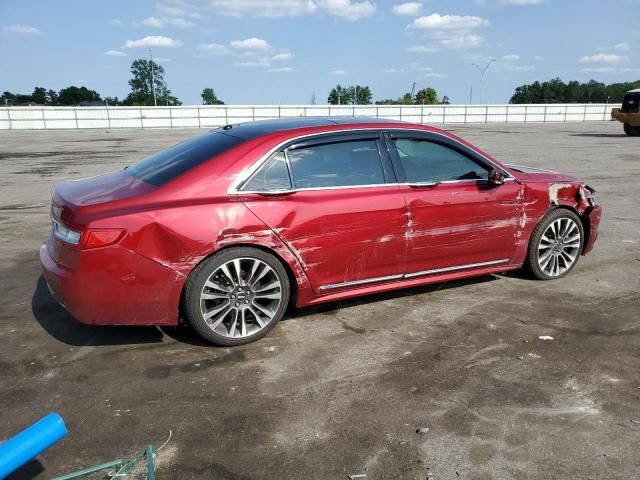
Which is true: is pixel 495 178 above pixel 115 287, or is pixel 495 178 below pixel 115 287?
above

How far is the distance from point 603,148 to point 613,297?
17863 millimetres

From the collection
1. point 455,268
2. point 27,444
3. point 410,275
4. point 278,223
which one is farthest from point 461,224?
point 27,444

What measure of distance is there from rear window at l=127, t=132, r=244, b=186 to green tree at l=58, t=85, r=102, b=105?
391ft

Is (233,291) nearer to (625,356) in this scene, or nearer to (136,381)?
(136,381)

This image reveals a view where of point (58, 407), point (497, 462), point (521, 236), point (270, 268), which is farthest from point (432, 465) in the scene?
point (521, 236)

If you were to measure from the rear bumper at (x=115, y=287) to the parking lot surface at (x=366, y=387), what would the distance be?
0.34 meters

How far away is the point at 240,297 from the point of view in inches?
156

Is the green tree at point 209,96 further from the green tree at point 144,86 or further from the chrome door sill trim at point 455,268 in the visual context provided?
the chrome door sill trim at point 455,268

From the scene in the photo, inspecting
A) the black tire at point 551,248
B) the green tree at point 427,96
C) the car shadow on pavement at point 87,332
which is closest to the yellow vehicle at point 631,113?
the black tire at point 551,248

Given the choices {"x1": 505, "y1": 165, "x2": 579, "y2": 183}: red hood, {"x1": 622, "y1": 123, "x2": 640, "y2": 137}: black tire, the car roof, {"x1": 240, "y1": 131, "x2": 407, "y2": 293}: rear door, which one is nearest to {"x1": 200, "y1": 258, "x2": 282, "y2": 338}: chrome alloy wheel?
{"x1": 240, "y1": 131, "x2": 407, "y2": 293}: rear door

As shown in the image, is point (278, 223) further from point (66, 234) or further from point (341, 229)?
point (66, 234)

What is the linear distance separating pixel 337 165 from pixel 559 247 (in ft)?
8.44

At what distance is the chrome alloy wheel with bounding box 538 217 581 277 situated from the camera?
5.29 meters

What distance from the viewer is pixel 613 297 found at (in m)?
4.95
